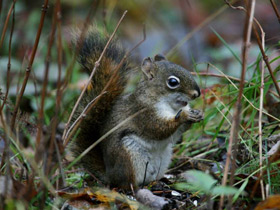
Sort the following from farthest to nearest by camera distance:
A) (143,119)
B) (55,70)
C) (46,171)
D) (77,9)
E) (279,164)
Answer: (77,9) → (55,70) → (143,119) → (279,164) → (46,171)

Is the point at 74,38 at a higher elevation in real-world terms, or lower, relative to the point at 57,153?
higher

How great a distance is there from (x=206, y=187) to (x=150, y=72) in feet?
4.96

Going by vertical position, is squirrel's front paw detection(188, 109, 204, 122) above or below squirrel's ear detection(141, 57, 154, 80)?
below

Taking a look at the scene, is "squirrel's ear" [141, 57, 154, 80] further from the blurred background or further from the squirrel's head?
the blurred background

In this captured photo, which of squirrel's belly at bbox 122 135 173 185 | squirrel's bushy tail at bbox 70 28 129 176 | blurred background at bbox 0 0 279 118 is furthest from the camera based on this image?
blurred background at bbox 0 0 279 118

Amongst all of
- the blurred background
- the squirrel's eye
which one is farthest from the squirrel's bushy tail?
the blurred background

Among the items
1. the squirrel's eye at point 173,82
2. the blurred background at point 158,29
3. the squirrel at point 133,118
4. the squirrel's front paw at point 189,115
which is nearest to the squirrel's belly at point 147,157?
the squirrel at point 133,118

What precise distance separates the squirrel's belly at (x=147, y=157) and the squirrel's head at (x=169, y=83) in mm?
237

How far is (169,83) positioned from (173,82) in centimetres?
3

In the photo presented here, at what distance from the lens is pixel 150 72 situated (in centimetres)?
282

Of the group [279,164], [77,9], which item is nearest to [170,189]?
[279,164]

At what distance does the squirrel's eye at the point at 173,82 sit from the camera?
266 centimetres

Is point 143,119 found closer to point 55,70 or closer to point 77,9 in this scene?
point 55,70

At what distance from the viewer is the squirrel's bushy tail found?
8.98ft
